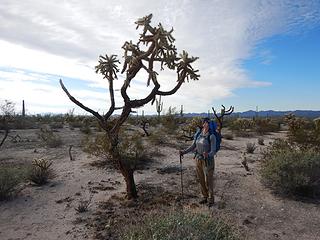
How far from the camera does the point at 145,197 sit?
900 cm

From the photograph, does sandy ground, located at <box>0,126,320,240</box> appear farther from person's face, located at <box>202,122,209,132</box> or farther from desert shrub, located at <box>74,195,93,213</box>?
person's face, located at <box>202,122,209,132</box>

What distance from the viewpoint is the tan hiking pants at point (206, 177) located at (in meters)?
8.24

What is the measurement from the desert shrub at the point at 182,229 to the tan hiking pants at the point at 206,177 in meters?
3.42

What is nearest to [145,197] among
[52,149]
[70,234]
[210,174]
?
[210,174]

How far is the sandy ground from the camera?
23.5 ft

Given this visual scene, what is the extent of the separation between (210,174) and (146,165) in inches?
202

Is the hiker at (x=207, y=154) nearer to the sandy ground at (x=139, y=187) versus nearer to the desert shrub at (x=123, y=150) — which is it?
the sandy ground at (x=139, y=187)

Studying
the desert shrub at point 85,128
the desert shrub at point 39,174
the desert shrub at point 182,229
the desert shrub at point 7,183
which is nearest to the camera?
the desert shrub at point 182,229

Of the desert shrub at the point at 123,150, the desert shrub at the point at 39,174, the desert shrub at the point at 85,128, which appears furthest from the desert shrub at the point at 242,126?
the desert shrub at the point at 39,174

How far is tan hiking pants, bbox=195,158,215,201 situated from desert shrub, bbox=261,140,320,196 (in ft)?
6.23

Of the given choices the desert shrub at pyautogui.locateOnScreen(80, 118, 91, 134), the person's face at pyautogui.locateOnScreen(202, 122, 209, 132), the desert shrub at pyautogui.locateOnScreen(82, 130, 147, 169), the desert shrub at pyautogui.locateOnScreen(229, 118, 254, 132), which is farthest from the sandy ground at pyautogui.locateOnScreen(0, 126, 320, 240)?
the desert shrub at pyautogui.locateOnScreen(229, 118, 254, 132)

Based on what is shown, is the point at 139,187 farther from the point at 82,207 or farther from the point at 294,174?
the point at 294,174

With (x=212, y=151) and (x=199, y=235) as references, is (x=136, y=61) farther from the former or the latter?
(x=199, y=235)

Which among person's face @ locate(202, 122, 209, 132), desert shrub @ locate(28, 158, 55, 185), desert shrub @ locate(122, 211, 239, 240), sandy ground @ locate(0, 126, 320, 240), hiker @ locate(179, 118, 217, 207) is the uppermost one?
person's face @ locate(202, 122, 209, 132)
